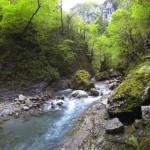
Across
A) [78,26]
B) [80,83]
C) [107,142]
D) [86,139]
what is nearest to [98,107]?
[86,139]

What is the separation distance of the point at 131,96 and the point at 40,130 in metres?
5.84

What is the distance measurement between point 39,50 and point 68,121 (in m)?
19.1

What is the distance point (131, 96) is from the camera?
13.2 metres

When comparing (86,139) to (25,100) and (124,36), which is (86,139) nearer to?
(25,100)

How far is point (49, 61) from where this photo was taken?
3650 cm

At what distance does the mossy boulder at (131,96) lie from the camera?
503 inches

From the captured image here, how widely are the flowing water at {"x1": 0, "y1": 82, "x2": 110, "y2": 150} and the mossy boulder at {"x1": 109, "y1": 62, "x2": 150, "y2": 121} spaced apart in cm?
318

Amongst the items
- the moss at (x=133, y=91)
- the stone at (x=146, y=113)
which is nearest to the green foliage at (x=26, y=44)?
the moss at (x=133, y=91)

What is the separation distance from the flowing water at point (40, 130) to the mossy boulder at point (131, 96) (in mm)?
3178

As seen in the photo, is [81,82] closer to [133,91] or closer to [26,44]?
[26,44]

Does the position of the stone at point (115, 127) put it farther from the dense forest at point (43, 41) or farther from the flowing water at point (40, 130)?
the dense forest at point (43, 41)

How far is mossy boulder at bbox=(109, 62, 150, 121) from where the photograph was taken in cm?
1277

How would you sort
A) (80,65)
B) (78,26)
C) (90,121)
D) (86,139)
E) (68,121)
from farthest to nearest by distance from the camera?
(78,26) < (80,65) < (68,121) < (90,121) < (86,139)

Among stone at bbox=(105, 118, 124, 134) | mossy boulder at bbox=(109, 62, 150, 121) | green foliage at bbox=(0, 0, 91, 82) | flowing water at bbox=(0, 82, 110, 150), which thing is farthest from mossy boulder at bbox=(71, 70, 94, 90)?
stone at bbox=(105, 118, 124, 134)
